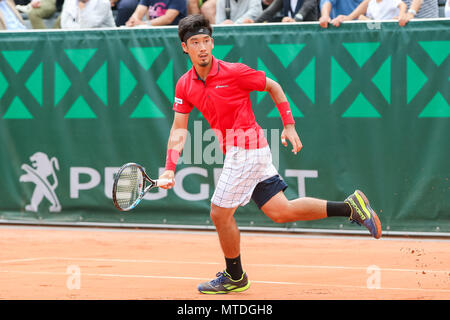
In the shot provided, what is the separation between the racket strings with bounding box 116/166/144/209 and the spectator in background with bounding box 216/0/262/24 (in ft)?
13.0

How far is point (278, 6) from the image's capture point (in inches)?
313

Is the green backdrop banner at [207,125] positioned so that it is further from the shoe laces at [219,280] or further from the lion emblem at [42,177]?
the shoe laces at [219,280]

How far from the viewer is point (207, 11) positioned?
8.35 m

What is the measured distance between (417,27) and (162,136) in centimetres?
296

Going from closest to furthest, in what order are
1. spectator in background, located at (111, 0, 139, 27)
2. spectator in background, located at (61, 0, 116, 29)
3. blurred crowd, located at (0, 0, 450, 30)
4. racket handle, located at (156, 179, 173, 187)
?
racket handle, located at (156, 179, 173, 187)
blurred crowd, located at (0, 0, 450, 30)
spectator in background, located at (61, 0, 116, 29)
spectator in background, located at (111, 0, 139, 27)

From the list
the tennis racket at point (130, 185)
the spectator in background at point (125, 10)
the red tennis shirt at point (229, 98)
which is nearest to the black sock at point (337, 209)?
the red tennis shirt at point (229, 98)

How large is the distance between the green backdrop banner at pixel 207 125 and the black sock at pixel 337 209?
Result: 2457mm

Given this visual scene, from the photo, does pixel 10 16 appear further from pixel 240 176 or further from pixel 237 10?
pixel 240 176

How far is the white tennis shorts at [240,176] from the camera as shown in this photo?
14.4 feet

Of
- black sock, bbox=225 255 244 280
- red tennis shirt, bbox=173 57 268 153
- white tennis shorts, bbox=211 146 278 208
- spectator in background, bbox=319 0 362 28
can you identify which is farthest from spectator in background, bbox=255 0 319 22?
black sock, bbox=225 255 244 280

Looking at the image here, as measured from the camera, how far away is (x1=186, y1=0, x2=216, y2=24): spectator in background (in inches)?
328

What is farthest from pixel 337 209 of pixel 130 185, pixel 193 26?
pixel 193 26

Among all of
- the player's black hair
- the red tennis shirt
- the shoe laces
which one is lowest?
the shoe laces

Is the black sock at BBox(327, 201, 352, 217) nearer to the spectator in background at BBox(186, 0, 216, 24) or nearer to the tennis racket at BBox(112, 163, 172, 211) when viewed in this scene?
Result: the tennis racket at BBox(112, 163, 172, 211)
